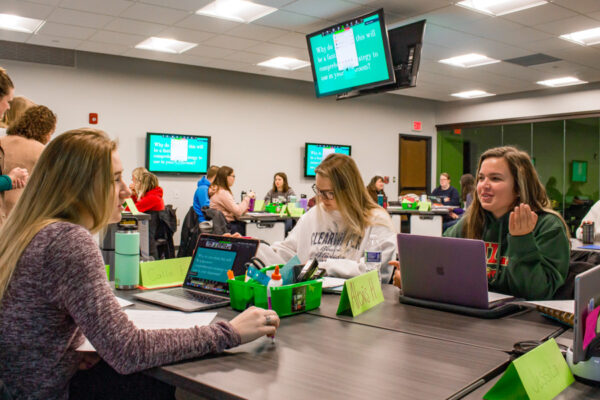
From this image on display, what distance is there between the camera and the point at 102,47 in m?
6.11

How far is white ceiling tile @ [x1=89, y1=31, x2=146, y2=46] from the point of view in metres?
5.54

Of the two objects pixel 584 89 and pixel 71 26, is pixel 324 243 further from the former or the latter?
pixel 584 89

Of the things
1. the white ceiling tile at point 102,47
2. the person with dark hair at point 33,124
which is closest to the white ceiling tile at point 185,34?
the white ceiling tile at point 102,47

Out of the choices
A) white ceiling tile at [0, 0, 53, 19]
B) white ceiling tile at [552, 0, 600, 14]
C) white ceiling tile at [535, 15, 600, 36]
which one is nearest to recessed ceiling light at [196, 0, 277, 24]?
white ceiling tile at [0, 0, 53, 19]

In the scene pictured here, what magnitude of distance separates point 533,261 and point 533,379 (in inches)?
38.1

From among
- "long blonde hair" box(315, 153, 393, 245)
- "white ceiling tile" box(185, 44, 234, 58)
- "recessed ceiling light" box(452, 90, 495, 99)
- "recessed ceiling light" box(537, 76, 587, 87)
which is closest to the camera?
"long blonde hair" box(315, 153, 393, 245)

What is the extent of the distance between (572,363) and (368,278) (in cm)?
73

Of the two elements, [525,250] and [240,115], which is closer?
[525,250]

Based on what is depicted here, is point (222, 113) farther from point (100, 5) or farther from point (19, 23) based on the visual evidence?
point (100, 5)

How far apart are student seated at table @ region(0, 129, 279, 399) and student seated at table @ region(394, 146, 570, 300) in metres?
1.03

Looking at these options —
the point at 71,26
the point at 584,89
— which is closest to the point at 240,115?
the point at 71,26

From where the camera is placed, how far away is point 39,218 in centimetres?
115

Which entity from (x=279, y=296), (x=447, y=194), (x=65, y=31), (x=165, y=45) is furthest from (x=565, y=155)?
(x=279, y=296)

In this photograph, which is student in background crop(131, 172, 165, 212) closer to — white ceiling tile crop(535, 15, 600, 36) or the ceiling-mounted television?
the ceiling-mounted television
